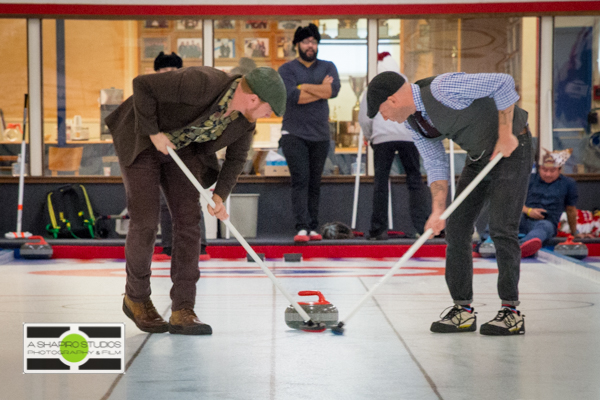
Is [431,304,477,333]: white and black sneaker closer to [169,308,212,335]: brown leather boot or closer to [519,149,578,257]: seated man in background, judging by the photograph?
[169,308,212,335]: brown leather boot

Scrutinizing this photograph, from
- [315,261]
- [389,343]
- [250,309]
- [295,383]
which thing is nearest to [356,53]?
[315,261]

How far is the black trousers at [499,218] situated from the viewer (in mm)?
3014

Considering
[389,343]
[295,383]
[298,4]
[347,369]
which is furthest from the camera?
[298,4]

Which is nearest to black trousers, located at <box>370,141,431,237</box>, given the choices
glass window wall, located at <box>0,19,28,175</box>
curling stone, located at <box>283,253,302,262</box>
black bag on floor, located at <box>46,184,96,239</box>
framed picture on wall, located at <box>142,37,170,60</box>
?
curling stone, located at <box>283,253,302,262</box>

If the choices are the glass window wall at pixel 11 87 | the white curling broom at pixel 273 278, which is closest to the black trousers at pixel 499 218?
the white curling broom at pixel 273 278

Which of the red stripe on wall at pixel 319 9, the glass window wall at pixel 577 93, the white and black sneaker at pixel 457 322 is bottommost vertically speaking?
the white and black sneaker at pixel 457 322

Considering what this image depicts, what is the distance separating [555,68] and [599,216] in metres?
1.75

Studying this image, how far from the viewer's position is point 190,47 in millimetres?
7898

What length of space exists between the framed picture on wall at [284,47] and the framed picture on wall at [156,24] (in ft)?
4.06

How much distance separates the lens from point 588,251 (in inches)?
256

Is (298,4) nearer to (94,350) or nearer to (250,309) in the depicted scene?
(250,309)

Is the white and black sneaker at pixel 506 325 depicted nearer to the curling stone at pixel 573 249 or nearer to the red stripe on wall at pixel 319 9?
the curling stone at pixel 573 249

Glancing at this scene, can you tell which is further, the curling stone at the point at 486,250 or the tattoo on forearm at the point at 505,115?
the curling stone at the point at 486,250

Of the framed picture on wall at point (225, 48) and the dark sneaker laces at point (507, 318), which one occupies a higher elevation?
the framed picture on wall at point (225, 48)
